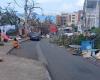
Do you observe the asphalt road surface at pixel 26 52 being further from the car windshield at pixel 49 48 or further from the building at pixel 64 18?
the building at pixel 64 18

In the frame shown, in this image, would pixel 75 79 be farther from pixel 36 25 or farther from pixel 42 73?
pixel 36 25

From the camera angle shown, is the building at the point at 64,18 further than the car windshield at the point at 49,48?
Yes

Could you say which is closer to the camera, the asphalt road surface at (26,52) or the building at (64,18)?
the asphalt road surface at (26,52)

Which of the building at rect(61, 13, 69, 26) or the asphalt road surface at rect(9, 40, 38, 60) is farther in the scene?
the building at rect(61, 13, 69, 26)

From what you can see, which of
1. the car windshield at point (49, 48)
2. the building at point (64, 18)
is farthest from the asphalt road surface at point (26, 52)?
the building at point (64, 18)

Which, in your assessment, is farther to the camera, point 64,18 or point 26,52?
point 64,18

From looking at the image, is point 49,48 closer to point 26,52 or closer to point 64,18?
point 26,52

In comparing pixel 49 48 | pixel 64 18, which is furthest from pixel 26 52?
pixel 64 18

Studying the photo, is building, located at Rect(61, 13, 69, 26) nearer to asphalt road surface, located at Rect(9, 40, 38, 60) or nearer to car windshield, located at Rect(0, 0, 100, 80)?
car windshield, located at Rect(0, 0, 100, 80)

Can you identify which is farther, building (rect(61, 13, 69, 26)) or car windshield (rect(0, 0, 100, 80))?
building (rect(61, 13, 69, 26))

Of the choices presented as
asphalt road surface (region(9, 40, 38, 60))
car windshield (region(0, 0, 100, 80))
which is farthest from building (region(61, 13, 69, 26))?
asphalt road surface (region(9, 40, 38, 60))

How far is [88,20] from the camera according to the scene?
96.9 m

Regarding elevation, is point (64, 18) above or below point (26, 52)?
below

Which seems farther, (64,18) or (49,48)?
(64,18)
